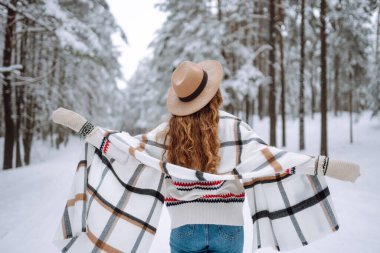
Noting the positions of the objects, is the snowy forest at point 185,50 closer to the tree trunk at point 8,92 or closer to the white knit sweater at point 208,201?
the tree trunk at point 8,92

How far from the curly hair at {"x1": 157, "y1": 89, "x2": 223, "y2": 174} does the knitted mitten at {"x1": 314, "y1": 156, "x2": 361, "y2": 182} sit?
28.1 inches

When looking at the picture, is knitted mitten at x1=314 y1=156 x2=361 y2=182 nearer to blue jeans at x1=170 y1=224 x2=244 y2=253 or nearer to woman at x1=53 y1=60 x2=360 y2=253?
woman at x1=53 y1=60 x2=360 y2=253

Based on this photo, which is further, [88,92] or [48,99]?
[88,92]

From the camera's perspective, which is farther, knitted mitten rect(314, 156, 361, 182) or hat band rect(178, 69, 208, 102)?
hat band rect(178, 69, 208, 102)

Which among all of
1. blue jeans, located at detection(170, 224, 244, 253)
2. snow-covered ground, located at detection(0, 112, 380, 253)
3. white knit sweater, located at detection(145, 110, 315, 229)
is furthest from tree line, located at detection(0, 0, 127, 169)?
blue jeans, located at detection(170, 224, 244, 253)

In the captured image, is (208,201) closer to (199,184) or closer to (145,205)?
(199,184)

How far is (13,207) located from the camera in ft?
23.9

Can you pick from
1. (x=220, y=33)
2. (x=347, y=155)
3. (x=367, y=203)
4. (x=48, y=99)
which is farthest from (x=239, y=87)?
(x=48, y=99)

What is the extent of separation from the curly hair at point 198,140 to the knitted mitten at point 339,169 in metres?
0.71

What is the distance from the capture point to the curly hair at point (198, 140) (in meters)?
2.14

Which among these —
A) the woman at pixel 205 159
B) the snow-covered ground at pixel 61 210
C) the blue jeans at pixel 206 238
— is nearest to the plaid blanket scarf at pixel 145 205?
the woman at pixel 205 159

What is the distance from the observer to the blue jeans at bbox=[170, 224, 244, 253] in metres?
2.11

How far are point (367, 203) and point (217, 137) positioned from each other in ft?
21.4

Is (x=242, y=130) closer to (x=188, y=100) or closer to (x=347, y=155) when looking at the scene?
(x=188, y=100)
